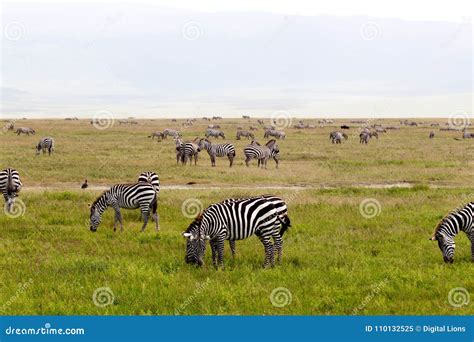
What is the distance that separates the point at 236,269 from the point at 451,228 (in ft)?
18.5

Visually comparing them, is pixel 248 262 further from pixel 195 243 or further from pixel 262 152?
pixel 262 152

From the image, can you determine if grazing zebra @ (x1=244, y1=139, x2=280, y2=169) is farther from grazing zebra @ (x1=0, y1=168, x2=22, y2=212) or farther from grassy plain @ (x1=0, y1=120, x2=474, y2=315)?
grazing zebra @ (x1=0, y1=168, x2=22, y2=212)

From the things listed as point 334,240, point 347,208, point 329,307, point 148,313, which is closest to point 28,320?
point 148,313

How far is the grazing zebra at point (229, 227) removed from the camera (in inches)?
493

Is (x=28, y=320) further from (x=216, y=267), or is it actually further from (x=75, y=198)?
(x=75, y=198)

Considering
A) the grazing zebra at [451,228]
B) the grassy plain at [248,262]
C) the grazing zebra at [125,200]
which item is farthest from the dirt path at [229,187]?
the grazing zebra at [451,228]

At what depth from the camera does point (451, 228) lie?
13312mm

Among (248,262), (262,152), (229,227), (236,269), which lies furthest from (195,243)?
(262,152)

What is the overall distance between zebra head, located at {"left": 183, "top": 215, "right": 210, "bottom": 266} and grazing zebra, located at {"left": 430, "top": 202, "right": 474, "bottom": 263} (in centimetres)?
581

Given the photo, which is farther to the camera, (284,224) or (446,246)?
(284,224)

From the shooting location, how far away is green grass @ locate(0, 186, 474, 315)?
1027 centimetres

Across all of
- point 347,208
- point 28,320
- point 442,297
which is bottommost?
point 28,320

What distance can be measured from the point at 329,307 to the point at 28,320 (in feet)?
18.5

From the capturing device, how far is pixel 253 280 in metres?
11.6
